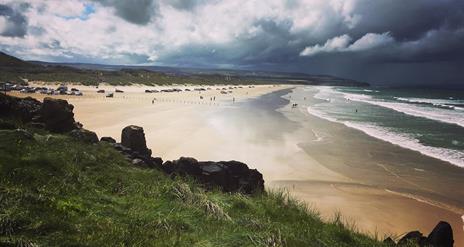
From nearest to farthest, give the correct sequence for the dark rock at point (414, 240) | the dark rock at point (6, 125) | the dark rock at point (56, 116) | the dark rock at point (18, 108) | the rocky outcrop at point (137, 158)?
the dark rock at point (414, 240) < the dark rock at point (6, 125) < the rocky outcrop at point (137, 158) < the dark rock at point (18, 108) < the dark rock at point (56, 116)

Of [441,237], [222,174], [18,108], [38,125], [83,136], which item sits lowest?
[441,237]

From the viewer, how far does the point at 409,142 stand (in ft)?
101

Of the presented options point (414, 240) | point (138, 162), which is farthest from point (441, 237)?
point (138, 162)

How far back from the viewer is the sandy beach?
1520cm

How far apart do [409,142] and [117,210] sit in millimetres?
28567

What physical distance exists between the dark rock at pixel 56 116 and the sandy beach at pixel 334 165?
7.49 m

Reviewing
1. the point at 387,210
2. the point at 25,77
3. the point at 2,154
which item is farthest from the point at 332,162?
the point at 25,77

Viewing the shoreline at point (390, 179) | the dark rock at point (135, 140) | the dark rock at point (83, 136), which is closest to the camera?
the dark rock at point (83, 136)

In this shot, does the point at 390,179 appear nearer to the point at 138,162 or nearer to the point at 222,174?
the point at 222,174

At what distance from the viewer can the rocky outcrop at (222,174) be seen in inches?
523

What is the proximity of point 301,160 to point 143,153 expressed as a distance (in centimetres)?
1127

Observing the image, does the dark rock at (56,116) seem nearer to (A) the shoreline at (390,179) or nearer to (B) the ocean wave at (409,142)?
(A) the shoreline at (390,179)

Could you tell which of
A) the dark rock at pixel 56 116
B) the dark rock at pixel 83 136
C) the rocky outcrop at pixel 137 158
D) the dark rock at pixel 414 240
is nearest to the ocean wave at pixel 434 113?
the dark rock at pixel 414 240

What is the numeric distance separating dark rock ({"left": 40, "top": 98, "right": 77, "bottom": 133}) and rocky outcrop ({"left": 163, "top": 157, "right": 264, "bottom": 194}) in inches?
177
